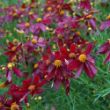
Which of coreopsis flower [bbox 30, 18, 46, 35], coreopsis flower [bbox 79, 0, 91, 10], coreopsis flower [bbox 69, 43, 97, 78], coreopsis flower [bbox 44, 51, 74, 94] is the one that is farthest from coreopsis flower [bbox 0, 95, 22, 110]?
coreopsis flower [bbox 79, 0, 91, 10]

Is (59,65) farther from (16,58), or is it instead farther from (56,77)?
(16,58)

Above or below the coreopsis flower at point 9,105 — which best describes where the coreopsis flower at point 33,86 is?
above

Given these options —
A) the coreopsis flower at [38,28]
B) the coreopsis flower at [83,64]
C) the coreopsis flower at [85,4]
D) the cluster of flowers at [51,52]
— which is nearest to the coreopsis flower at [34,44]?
the cluster of flowers at [51,52]

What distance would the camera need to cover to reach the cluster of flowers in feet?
5.39

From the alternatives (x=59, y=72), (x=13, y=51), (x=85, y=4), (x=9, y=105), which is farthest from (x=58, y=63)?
(x=85, y=4)

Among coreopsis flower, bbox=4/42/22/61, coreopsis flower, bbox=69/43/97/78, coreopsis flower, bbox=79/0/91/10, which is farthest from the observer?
coreopsis flower, bbox=79/0/91/10

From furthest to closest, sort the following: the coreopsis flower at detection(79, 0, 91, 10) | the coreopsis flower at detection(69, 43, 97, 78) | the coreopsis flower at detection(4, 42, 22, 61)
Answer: the coreopsis flower at detection(79, 0, 91, 10), the coreopsis flower at detection(4, 42, 22, 61), the coreopsis flower at detection(69, 43, 97, 78)

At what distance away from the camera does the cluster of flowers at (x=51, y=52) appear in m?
1.64

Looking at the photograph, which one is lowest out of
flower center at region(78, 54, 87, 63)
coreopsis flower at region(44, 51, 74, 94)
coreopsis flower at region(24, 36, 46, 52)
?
coreopsis flower at region(24, 36, 46, 52)

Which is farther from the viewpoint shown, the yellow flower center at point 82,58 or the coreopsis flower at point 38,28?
the coreopsis flower at point 38,28

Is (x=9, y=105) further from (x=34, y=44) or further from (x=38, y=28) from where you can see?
(x=38, y=28)

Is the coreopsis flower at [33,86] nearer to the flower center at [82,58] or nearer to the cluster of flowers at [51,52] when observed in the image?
the cluster of flowers at [51,52]

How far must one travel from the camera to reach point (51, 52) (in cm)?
178

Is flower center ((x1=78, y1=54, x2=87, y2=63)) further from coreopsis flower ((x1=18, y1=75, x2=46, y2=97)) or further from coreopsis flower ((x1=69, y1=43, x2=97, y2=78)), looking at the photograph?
coreopsis flower ((x1=18, y1=75, x2=46, y2=97))
